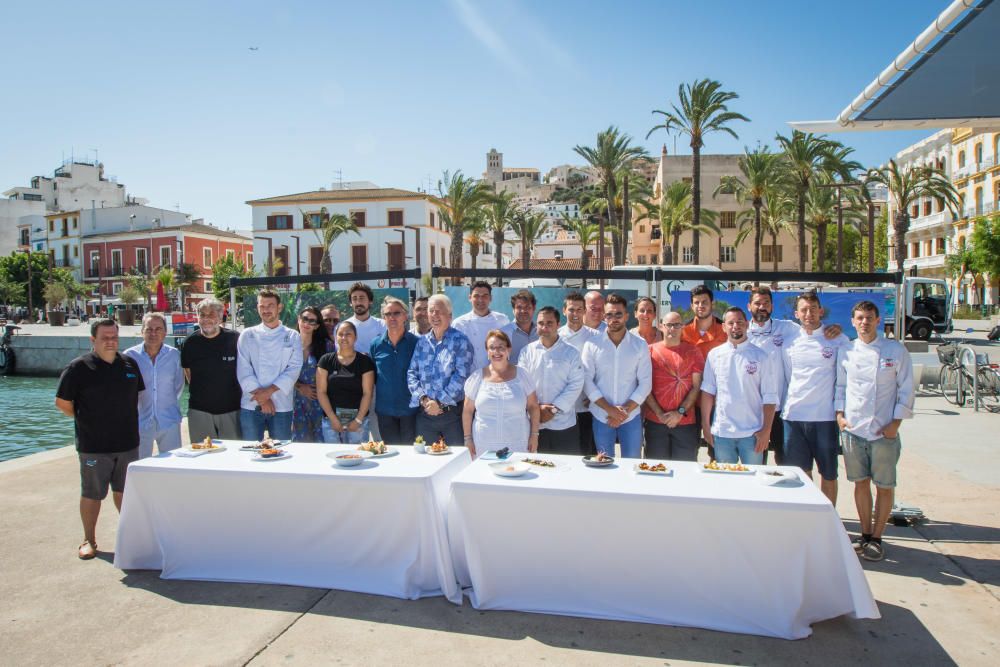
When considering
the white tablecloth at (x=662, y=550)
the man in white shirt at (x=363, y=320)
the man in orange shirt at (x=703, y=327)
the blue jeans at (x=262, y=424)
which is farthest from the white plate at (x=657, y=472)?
the blue jeans at (x=262, y=424)

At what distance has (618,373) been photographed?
5316mm

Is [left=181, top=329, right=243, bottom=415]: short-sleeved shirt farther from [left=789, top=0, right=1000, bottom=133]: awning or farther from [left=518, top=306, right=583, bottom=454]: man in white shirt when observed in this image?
[left=789, top=0, right=1000, bottom=133]: awning

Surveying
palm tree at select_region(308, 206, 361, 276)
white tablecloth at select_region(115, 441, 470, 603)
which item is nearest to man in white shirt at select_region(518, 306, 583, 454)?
white tablecloth at select_region(115, 441, 470, 603)

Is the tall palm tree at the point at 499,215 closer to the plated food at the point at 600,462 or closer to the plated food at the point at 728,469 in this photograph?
the plated food at the point at 600,462

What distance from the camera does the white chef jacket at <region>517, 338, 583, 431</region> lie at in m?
5.19

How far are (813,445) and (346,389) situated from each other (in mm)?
3819

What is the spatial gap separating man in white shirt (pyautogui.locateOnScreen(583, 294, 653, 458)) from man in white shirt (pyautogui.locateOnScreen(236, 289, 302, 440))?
8.80ft

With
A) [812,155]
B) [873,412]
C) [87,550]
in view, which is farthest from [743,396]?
[812,155]

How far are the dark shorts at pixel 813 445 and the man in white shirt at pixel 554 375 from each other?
1684 millimetres

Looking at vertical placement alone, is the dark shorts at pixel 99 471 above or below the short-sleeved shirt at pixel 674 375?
below

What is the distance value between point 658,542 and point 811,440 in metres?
2.13

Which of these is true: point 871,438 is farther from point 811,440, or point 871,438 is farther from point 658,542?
point 658,542

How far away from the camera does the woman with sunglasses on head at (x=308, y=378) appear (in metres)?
6.23

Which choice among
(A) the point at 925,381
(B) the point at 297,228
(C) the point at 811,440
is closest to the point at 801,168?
(A) the point at 925,381
